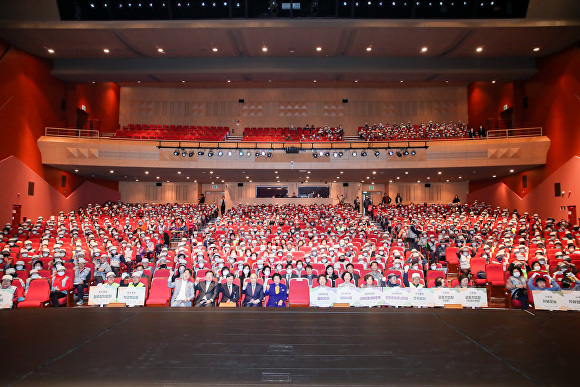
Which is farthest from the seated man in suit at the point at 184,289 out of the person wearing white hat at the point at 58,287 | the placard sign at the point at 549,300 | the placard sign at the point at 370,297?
the placard sign at the point at 549,300

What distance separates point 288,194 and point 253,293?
18876 millimetres

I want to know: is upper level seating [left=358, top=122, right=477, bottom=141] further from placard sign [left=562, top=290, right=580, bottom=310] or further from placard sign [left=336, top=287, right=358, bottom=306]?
placard sign [left=336, top=287, right=358, bottom=306]

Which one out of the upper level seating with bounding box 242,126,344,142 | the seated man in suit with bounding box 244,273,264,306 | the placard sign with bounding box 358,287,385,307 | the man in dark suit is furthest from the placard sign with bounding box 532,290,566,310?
the upper level seating with bounding box 242,126,344,142

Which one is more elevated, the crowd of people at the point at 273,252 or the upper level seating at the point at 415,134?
the upper level seating at the point at 415,134

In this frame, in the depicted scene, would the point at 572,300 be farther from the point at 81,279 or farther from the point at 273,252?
the point at 81,279

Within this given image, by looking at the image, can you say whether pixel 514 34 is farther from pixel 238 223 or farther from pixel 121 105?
pixel 121 105

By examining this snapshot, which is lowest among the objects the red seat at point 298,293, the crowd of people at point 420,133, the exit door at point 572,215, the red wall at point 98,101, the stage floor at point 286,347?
the red seat at point 298,293

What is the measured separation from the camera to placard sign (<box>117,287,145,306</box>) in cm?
577

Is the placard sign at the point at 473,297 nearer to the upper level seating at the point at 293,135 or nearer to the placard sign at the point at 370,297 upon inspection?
the placard sign at the point at 370,297

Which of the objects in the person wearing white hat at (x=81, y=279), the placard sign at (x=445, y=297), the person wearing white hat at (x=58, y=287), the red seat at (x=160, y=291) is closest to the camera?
the placard sign at (x=445, y=297)

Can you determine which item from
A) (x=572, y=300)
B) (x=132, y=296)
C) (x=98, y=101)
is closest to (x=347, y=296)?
(x=572, y=300)

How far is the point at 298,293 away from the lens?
247 inches

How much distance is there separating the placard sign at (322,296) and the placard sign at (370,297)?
1.40 feet

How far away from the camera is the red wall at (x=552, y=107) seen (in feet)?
46.5
